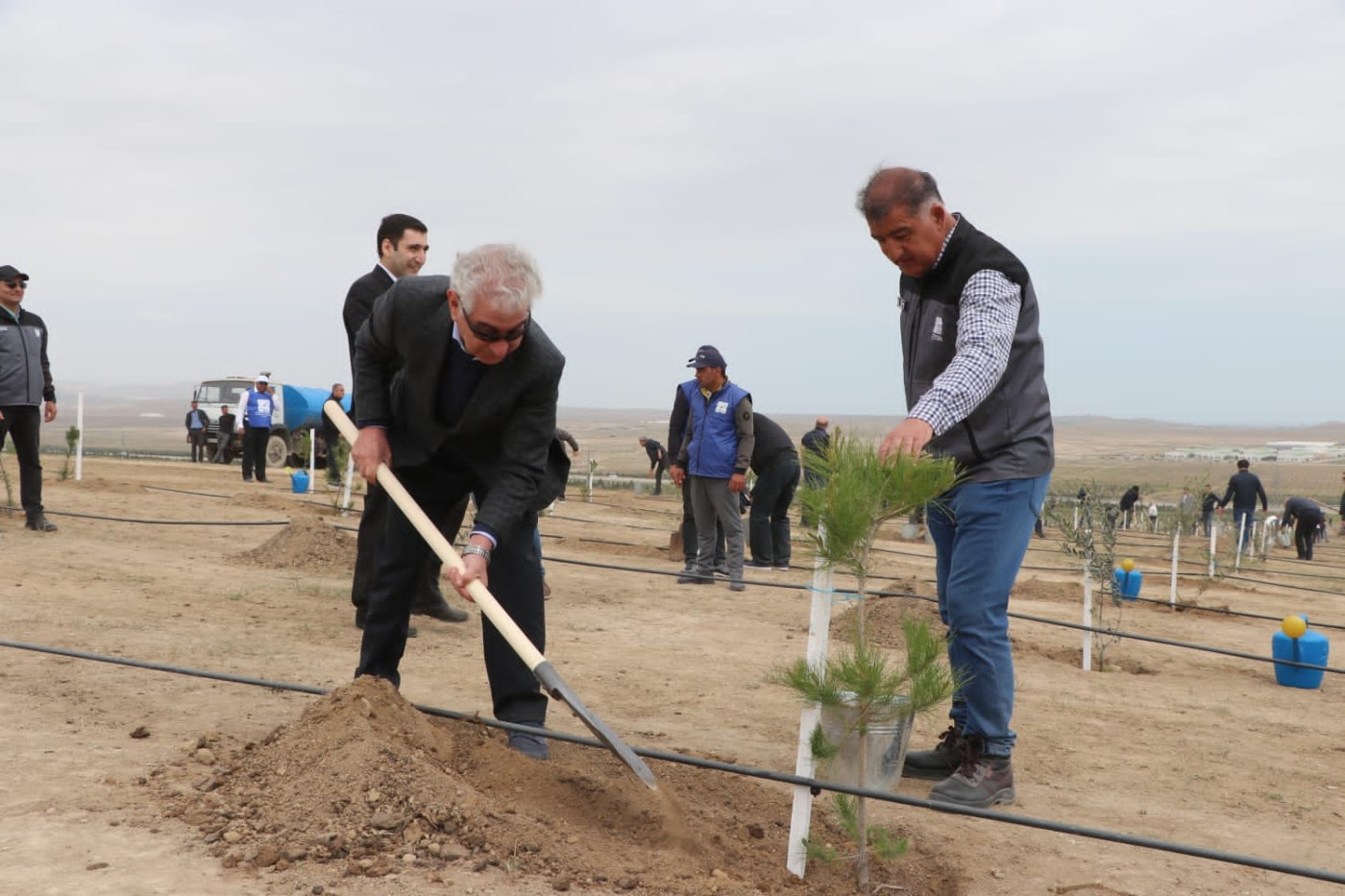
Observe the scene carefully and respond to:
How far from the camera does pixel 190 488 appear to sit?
1683 cm

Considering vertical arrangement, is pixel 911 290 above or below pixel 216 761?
above

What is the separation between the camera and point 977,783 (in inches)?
144

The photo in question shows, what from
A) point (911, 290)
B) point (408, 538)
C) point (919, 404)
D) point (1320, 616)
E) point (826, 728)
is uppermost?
point (911, 290)

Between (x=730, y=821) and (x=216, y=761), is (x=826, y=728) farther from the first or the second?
(x=216, y=761)

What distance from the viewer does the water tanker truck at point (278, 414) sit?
26.3 meters

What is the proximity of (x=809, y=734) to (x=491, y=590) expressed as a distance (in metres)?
1.22

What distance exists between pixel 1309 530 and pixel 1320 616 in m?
10.5

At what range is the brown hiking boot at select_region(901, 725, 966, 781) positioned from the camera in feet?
13.3

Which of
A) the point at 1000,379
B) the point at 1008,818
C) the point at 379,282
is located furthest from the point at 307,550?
the point at 1008,818

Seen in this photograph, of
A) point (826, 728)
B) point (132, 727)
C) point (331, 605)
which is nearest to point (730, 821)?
point (826, 728)

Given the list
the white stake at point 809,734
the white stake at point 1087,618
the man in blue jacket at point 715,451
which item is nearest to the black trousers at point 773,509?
the man in blue jacket at point 715,451

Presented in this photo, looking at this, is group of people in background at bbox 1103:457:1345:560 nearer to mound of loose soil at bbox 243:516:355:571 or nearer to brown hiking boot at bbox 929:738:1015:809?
mound of loose soil at bbox 243:516:355:571

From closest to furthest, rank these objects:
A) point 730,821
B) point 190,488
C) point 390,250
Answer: point 730,821
point 390,250
point 190,488

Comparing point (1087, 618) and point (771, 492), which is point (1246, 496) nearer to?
point (771, 492)
